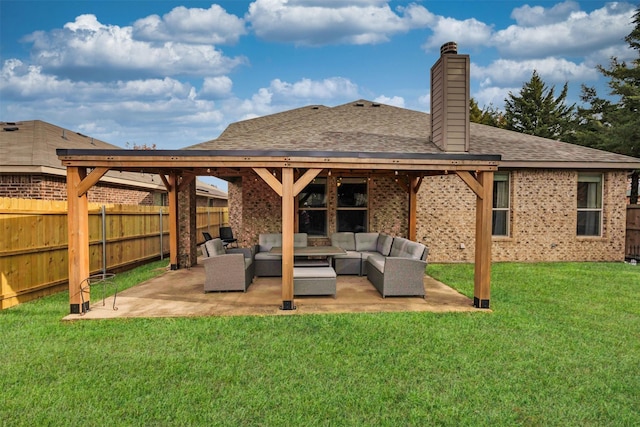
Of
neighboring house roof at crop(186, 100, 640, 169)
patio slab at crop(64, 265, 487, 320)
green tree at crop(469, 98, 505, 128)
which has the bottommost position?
patio slab at crop(64, 265, 487, 320)

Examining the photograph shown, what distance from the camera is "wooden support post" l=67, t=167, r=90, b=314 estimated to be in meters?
5.71

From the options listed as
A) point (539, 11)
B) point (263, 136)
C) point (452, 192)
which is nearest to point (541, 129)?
point (539, 11)

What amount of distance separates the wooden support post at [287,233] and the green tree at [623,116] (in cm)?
1837

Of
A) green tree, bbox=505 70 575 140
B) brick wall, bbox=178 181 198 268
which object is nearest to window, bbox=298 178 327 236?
brick wall, bbox=178 181 198 268

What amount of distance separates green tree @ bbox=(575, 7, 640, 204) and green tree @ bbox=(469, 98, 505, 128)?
26.9ft

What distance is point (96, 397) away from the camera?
325cm

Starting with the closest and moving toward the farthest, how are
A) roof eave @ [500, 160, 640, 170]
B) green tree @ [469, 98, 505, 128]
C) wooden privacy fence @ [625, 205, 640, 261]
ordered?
roof eave @ [500, 160, 640, 170] < wooden privacy fence @ [625, 205, 640, 261] < green tree @ [469, 98, 505, 128]

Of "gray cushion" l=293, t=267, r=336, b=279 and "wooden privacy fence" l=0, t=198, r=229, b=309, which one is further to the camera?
"gray cushion" l=293, t=267, r=336, b=279

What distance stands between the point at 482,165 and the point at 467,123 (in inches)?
183

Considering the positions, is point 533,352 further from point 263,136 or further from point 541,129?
point 541,129

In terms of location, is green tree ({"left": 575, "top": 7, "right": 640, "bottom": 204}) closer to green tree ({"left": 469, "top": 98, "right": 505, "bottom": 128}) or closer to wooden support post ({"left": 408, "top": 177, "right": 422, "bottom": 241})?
green tree ({"left": 469, "top": 98, "right": 505, "bottom": 128})

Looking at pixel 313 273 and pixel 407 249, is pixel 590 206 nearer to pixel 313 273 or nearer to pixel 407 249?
pixel 407 249

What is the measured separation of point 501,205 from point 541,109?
22.2 metres

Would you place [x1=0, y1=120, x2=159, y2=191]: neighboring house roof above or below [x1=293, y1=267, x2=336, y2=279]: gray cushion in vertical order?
above
